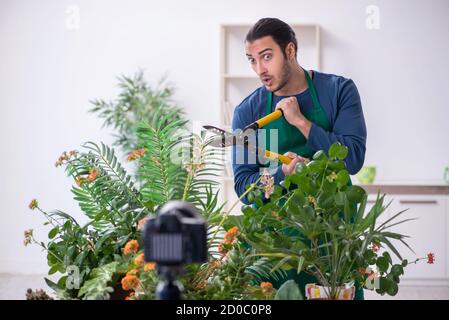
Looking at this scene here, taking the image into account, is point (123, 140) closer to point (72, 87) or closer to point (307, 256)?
point (72, 87)

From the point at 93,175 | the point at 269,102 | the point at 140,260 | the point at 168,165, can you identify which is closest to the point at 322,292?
the point at 140,260

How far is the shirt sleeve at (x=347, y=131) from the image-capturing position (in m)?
2.18

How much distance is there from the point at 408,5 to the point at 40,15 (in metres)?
3.27

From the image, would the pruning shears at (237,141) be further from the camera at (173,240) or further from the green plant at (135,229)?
the camera at (173,240)

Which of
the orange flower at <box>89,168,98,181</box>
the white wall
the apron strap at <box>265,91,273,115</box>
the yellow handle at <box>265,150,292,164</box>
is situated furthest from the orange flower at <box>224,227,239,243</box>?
the white wall

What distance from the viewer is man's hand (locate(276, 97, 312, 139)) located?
85.8 inches

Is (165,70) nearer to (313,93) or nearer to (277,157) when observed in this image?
(313,93)

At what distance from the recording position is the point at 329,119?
2.28m

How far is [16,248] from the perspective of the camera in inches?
247

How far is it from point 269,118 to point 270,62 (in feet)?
0.83

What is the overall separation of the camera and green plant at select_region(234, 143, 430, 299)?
66cm

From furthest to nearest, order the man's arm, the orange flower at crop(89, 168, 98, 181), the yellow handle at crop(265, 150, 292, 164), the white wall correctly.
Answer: the white wall < the man's arm < the yellow handle at crop(265, 150, 292, 164) < the orange flower at crop(89, 168, 98, 181)

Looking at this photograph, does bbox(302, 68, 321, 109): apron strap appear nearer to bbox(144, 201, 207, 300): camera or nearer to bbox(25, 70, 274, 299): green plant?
bbox(25, 70, 274, 299): green plant
